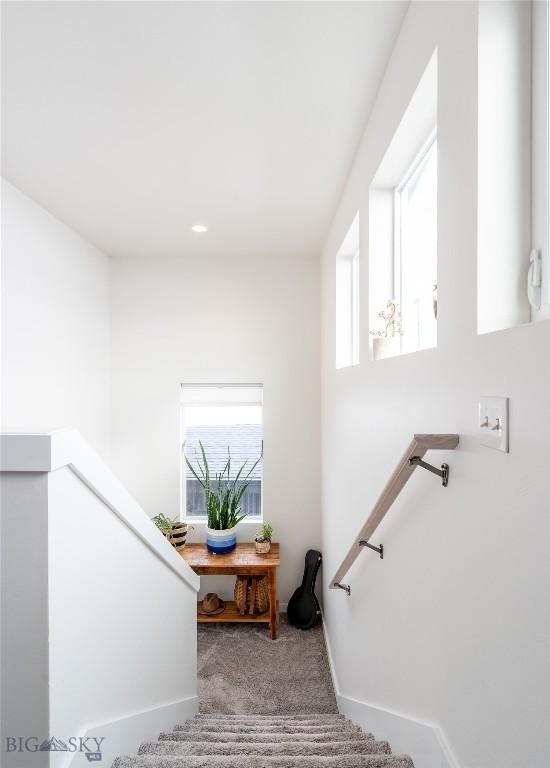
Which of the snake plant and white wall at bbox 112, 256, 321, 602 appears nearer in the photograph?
the snake plant

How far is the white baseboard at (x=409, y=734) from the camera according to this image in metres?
0.96

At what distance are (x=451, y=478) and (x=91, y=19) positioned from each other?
1682mm

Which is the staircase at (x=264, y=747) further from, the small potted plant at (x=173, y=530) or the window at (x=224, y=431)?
the window at (x=224, y=431)

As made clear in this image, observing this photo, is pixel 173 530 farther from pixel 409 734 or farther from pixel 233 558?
pixel 409 734

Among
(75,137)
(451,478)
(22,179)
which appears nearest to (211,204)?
A: (75,137)

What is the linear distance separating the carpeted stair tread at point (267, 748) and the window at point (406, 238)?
142 centimetres

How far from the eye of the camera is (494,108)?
79 cm

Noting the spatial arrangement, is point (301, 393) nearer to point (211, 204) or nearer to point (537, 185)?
point (211, 204)

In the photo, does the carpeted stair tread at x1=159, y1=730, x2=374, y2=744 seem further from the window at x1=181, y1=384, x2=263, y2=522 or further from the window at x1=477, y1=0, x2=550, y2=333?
the window at x1=181, y1=384, x2=263, y2=522

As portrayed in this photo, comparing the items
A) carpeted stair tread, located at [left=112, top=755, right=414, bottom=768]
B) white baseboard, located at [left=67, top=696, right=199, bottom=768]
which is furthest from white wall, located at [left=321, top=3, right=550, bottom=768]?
white baseboard, located at [left=67, top=696, right=199, bottom=768]

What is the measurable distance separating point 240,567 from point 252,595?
0.42m

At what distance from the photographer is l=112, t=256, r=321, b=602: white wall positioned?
3.60 m

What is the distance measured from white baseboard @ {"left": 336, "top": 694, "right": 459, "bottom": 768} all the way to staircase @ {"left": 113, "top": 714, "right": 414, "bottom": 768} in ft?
0.12

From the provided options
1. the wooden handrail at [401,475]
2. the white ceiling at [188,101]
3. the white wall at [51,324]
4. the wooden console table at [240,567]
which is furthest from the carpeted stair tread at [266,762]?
the white ceiling at [188,101]
